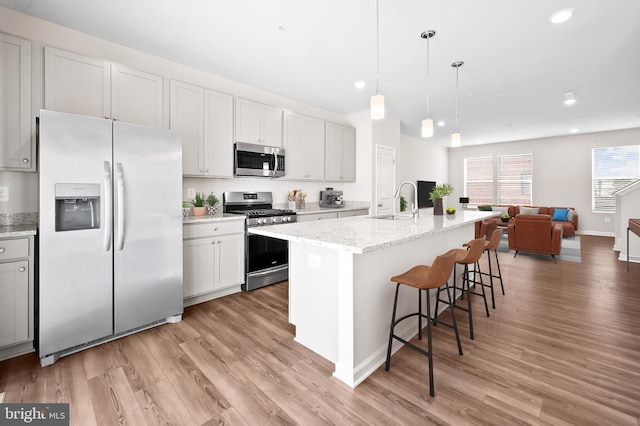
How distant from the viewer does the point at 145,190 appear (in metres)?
2.56

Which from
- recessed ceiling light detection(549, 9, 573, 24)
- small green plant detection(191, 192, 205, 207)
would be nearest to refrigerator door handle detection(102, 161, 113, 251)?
small green plant detection(191, 192, 205, 207)

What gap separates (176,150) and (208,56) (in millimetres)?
1340

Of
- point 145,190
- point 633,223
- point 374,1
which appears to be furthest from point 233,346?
point 633,223

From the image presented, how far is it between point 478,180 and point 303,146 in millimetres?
7581

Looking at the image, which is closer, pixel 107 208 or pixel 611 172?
pixel 107 208

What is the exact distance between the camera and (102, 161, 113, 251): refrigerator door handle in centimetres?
233

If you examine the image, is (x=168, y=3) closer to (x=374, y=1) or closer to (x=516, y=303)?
(x=374, y=1)

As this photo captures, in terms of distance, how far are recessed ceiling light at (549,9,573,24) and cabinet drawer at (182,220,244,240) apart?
3.70 m

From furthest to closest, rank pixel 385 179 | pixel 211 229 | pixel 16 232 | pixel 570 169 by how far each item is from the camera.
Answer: pixel 570 169 → pixel 385 179 → pixel 211 229 → pixel 16 232

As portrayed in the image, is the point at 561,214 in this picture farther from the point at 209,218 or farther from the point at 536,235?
the point at 209,218

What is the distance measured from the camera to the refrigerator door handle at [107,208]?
233cm

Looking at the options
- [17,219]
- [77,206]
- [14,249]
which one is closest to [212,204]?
[77,206]

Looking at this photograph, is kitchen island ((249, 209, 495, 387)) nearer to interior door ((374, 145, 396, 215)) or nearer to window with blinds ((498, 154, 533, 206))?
interior door ((374, 145, 396, 215))

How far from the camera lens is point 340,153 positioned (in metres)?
5.38
